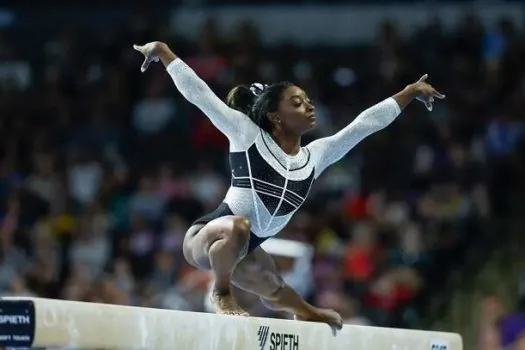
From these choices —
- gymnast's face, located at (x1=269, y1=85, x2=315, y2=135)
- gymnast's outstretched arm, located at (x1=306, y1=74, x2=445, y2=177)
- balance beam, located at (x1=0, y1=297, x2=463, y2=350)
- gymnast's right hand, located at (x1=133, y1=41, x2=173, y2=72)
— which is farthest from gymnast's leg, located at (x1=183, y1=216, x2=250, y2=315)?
gymnast's right hand, located at (x1=133, y1=41, x2=173, y2=72)

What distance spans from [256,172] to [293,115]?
14.0 inches

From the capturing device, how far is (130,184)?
11.5 meters

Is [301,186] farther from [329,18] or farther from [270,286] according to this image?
[329,18]

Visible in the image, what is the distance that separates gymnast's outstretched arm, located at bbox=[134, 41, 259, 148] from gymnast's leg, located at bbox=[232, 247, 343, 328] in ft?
2.11

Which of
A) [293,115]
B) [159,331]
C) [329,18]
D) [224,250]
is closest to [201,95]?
[293,115]

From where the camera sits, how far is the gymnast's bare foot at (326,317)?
5.96 meters

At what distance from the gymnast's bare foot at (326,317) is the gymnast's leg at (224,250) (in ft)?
2.06

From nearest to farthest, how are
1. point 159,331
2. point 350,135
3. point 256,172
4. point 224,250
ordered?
point 159,331
point 224,250
point 256,172
point 350,135

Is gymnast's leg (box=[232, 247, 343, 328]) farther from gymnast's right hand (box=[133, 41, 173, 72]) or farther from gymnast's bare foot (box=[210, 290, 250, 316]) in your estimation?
gymnast's right hand (box=[133, 41, 173, 72])

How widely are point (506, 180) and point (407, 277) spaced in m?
1.42

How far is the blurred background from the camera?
10078mm

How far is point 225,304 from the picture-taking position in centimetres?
550

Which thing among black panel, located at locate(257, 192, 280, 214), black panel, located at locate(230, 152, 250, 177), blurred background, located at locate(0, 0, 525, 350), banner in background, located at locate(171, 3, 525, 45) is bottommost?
black panel, located at locate(257, 192, 280, 214)

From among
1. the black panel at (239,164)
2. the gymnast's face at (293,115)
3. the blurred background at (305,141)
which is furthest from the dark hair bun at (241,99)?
the blurred background at (305,141)
